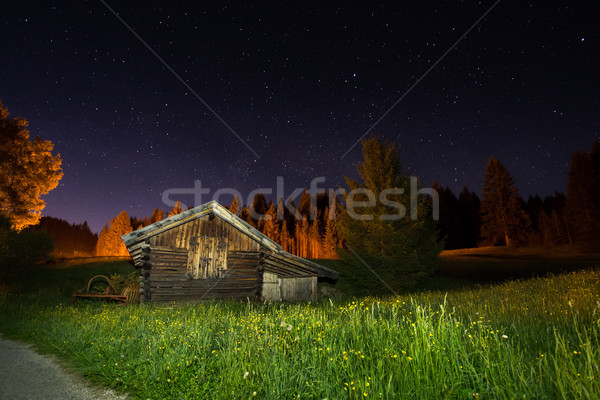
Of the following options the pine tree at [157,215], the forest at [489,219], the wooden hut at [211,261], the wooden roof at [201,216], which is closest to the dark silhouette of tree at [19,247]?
the forest at [489,219]

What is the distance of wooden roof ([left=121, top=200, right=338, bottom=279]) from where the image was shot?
1473 centimetres

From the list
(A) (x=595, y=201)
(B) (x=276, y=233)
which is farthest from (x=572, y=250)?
(B) (x=276, y=233)

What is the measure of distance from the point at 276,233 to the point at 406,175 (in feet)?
171

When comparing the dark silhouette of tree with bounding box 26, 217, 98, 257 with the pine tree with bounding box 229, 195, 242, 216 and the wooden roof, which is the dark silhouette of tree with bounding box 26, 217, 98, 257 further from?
the wooden roof

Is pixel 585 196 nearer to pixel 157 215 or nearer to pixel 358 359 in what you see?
pixel 358 359

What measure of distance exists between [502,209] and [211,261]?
55.1 meters

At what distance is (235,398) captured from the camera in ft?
11.8

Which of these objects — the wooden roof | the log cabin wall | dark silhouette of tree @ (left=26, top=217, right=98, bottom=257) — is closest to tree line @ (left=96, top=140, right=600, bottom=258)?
the wooden roof

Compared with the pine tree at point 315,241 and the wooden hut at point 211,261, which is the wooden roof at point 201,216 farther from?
the pine tree at point 315,241

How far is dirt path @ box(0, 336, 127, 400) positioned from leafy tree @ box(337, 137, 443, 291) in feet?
51.8

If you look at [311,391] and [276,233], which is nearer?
[311,391]

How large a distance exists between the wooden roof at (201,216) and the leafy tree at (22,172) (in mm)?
19481

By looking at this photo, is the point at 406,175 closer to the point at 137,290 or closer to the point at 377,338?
the point at 377,338

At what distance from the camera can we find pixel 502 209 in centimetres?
5206
